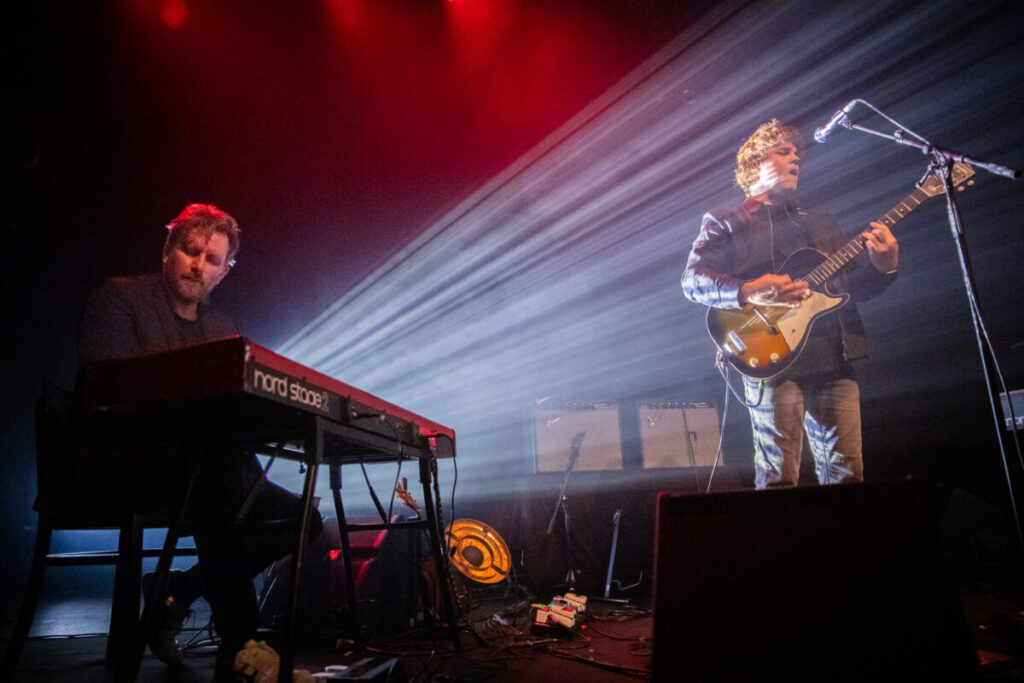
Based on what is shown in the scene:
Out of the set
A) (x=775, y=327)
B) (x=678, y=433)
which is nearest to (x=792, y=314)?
(x=775, y=327)

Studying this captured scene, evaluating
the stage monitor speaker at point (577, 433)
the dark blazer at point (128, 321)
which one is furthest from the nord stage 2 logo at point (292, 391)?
the stage monitor speaker at point (577, 433)

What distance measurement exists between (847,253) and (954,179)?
587mm

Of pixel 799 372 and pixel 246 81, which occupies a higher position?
pixel 246 81

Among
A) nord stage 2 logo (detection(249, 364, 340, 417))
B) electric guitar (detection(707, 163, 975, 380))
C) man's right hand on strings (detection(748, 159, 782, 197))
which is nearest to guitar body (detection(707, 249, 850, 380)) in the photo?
electric guitar (detection(707, 163, 975, 380))

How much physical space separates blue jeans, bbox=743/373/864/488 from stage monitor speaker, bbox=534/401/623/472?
2.01 meters

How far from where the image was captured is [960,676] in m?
0.89

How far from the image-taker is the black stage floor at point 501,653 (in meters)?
1.85

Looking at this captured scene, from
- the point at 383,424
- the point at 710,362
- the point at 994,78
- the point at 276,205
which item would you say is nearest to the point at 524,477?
the point at 710,362

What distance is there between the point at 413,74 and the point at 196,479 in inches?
146

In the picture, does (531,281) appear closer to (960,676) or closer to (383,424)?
(383,424)

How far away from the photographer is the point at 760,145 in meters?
3.51

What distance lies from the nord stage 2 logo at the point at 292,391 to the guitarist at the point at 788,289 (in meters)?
2.35

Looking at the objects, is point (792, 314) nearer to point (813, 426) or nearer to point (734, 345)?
point (734, 345)

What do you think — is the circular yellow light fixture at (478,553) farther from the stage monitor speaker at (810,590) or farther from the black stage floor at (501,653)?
the stage monitor speaker at (810,590)
